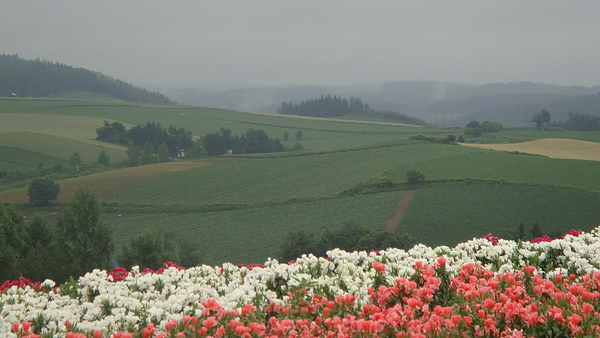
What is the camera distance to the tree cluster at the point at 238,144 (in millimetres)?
119875

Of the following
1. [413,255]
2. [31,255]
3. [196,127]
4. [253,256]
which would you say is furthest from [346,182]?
[196,127]

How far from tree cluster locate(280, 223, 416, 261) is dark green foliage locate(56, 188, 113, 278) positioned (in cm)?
1938

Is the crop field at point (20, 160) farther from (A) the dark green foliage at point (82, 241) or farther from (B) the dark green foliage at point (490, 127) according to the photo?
(B) the dark green foliage at point (490, 127)

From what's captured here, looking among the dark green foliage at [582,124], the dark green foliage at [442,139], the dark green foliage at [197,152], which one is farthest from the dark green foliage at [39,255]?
the dark green foliage at [582,124]

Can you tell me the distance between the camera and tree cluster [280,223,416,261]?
163 ft

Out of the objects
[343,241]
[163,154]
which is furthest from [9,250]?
[163,154]

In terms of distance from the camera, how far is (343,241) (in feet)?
169

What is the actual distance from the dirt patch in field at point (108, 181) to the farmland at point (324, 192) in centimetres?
20

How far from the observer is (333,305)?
8148 millimetres

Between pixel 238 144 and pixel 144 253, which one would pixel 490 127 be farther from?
pixel 144 253

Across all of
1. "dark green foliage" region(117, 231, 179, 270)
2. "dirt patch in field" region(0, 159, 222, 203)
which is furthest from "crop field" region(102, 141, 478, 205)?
"dark green foliage" region(117, 231, 179, 270)

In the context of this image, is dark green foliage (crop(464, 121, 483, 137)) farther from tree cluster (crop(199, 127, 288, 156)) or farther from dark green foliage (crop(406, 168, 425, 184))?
dark green foliage (crop(406, 168, 425, 184))

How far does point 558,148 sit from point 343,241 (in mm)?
53978

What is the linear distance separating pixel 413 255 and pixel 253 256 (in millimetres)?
38467
